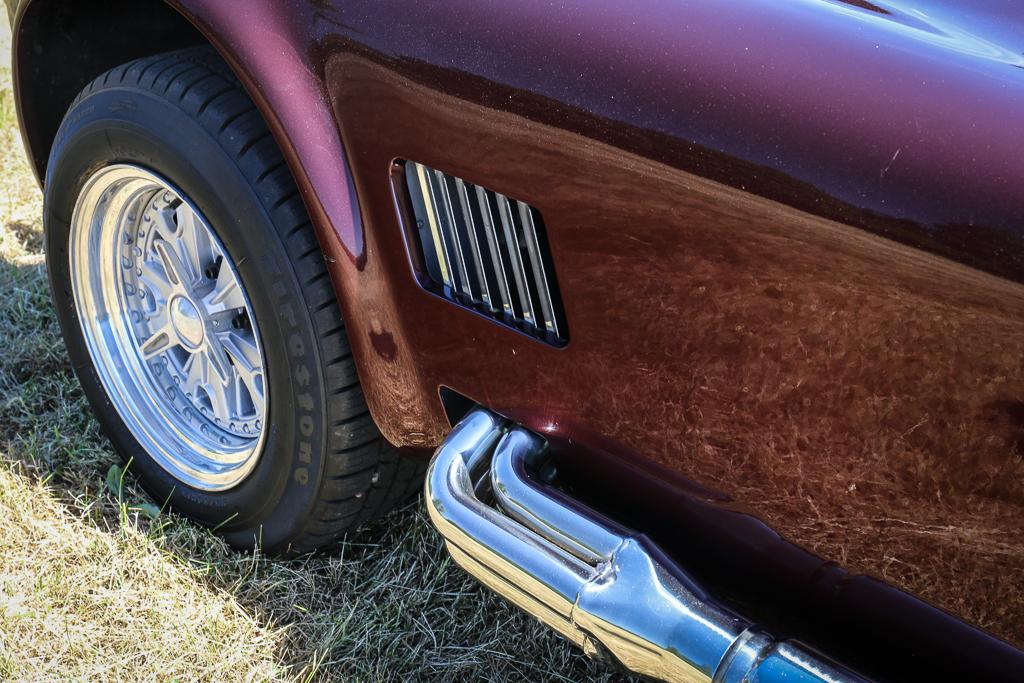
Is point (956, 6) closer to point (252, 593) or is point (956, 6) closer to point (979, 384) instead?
point (979, 384)

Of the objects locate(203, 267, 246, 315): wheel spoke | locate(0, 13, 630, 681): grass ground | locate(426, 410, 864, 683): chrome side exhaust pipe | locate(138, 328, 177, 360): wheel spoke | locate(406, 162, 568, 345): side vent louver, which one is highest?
locate(406, 162, 568, 345): side vent louver

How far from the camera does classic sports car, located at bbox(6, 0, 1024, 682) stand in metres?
1.22

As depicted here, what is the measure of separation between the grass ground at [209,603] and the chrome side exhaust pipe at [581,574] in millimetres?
561

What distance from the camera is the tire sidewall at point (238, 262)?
1990mm

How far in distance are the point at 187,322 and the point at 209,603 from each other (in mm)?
661

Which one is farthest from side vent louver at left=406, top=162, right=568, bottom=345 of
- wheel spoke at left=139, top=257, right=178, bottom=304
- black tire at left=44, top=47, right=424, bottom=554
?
wheel spoke at left=139, top=257, right=178, bottom=304

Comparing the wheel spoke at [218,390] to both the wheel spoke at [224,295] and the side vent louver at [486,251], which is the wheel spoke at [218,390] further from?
the side vent louver at [486,251]

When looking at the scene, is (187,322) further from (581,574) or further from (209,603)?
(581,574)

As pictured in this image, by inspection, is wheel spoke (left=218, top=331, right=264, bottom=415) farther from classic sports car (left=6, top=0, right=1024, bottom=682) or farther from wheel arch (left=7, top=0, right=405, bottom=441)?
wheel arch (left=7, top=0, right=405, bottom=441)

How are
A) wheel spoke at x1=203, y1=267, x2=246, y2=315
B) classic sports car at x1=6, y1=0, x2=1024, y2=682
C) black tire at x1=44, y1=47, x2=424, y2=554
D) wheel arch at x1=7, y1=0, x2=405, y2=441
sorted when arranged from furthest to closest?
wheel spoke at x1=203, y1=267, x2=246, y2=315 → black tire at x1=44, y1=47, x2=424, y2=554 → wheel arch at x1=7, y1=0, x2=405, y2=441 → classic sports car at x1=6, y1=0, x2=1024, y2=682

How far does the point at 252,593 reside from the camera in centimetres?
232

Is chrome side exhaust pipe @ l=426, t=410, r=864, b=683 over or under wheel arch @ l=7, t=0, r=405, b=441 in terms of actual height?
under

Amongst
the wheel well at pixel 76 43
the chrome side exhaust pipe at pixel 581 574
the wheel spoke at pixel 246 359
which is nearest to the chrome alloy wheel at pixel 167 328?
the wheel spoke at pixel 246 359

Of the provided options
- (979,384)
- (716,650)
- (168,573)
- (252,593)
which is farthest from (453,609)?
(979,384)
